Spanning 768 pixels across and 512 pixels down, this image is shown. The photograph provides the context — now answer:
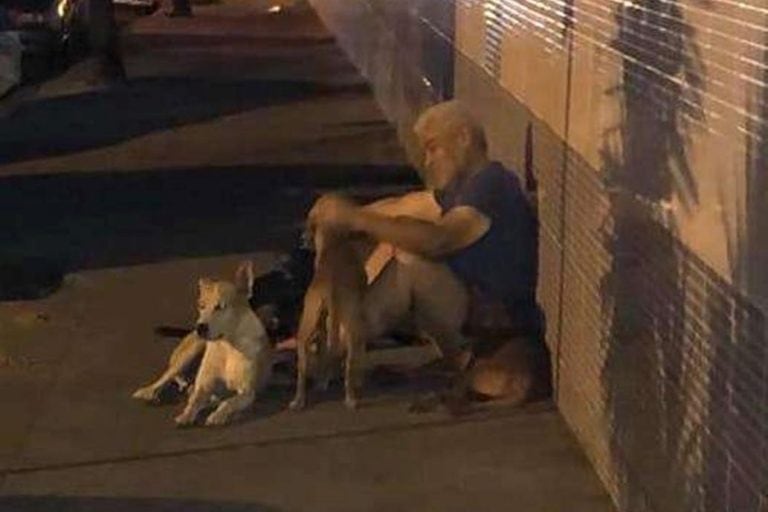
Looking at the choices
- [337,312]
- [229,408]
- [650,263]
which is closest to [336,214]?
[337,312]

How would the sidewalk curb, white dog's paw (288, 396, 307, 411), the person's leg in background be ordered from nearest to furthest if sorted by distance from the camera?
white dog's paw (288, 396, 307, 411)
the sidewalk curb
the person's leg in background

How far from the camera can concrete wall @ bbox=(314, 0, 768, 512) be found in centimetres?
532

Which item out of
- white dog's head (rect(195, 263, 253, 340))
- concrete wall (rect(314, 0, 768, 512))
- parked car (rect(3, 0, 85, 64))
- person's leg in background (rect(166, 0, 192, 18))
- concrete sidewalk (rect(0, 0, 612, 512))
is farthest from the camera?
person's leg in background (rect(166, 0, 192, 18))

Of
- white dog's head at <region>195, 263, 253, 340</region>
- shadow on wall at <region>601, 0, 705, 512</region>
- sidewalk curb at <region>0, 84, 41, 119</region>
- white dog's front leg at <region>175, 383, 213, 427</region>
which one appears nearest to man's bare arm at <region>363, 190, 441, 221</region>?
white dog's head at <region>195, 263, 253, 340</region>

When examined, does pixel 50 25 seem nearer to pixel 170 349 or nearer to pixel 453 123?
pixel 170 349

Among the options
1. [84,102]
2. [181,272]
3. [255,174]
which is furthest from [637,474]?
[84,102]

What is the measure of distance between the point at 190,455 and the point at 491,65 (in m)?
3.55

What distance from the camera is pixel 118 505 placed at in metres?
7.26

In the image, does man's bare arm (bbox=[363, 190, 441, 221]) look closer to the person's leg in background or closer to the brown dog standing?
the brown dog standing

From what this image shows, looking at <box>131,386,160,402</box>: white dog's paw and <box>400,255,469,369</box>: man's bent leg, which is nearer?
<box>400,255,469,369</box>: man's bent leg

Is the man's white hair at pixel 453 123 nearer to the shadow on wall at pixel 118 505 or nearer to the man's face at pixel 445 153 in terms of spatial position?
the man's face at pixel 445 153

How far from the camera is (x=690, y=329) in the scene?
19.5 ft

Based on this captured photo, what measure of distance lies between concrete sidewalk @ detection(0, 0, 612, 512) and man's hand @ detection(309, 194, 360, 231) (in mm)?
654

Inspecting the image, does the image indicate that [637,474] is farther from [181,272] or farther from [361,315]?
[181,272]
